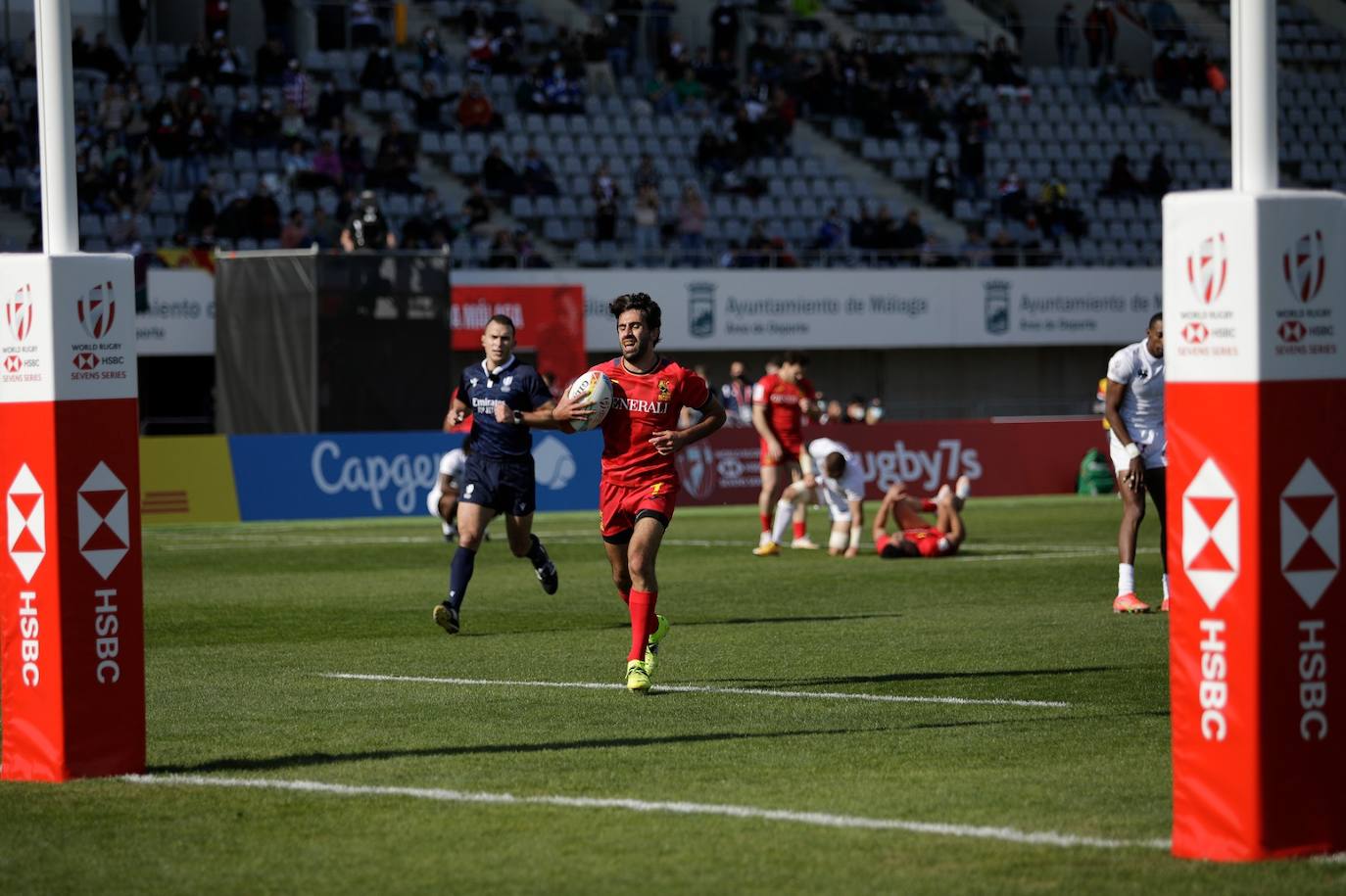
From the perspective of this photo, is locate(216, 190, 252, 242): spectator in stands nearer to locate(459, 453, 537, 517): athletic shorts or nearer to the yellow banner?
the yellow banner

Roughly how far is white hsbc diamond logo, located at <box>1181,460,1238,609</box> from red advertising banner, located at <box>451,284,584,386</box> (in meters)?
29.6

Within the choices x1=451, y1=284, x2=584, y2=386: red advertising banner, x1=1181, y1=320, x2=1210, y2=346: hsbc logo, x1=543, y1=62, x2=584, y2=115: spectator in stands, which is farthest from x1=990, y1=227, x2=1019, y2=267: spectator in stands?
x1=1181, y1=320, x2=1210, y2=346: hsbc logo

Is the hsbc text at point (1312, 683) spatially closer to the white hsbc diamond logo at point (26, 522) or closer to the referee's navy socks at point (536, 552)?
the white hsbc diamond logo at point (26, 522)

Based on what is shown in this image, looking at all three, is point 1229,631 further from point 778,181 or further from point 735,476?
point 778,181

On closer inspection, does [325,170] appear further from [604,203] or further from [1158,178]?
[1158,178]

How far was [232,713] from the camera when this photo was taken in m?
10.7

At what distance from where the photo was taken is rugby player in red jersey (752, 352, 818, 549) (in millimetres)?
23188

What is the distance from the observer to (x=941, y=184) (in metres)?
43.3

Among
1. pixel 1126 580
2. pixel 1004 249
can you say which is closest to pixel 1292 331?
pixel 1126 580

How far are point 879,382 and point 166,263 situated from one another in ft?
49.7

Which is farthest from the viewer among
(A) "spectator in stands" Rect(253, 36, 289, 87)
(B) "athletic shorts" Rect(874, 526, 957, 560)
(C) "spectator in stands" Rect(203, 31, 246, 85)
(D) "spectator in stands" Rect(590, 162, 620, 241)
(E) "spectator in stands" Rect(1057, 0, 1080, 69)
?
(E) "spectator in stands" Rect(1057, 0, 1080, 69)

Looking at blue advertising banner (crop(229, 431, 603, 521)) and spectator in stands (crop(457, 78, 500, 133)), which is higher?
spectator in stands (crop(457, 78, 500, 133))

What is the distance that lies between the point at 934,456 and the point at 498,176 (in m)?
10.5

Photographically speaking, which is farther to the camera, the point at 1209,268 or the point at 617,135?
the point at 617,135
